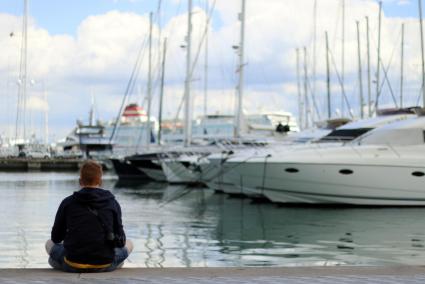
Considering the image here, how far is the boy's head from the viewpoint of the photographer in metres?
8.54

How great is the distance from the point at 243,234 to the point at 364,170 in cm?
828

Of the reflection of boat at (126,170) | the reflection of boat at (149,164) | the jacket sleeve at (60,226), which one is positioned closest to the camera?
the jacket sleeve at (60,226)

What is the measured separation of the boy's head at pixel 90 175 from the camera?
28.0ft

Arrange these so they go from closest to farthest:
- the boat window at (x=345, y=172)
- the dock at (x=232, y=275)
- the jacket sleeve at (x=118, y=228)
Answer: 1. the dock at (x=232, y=275)
2. the jacket sleeve at (x=118, y=228)
3. the boat window at (x=345, y=172)

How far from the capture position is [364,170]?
27656 mm

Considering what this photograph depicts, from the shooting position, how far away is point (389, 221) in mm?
24000

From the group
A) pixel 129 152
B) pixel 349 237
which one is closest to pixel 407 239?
pixel 349 237

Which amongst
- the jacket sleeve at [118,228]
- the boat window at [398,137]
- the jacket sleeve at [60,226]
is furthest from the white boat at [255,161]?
the jacket sleeve at [60,226]

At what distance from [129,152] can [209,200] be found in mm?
31215

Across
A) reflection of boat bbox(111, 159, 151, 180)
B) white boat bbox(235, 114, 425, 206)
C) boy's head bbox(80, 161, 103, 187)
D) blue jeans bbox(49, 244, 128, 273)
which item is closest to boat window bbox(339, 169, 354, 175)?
white boat bbox(235, 114, 425, 206)

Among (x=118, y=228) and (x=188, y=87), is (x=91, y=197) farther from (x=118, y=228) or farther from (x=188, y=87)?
(x=188, y=87)

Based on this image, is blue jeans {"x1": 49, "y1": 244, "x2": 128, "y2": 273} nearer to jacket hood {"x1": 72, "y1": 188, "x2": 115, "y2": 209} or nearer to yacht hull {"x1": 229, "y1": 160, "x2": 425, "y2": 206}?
jacket hood {"x1": 72, "y1": 188, "x2": 115, "y2": 209}

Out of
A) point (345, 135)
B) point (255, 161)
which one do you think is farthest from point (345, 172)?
point (345, 135)

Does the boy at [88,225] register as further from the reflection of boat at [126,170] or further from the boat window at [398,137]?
the reflection of boat at [126,170]
